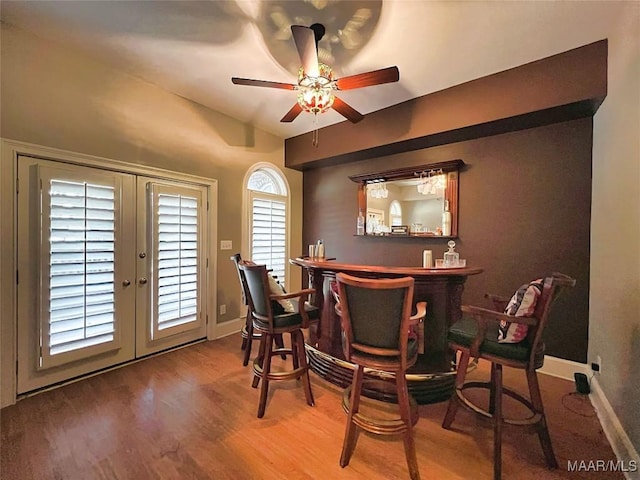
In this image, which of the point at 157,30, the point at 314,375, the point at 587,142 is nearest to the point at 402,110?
the point at 587,142

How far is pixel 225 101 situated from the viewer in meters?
3.50

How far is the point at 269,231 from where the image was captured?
4.54 metres

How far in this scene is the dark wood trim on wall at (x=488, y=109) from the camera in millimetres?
Result: 2396

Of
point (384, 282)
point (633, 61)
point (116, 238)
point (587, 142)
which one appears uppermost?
point (633, 61)

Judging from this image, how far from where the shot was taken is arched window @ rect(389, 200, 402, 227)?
3903mm

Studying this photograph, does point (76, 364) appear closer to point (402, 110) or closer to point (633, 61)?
point (402, 110)

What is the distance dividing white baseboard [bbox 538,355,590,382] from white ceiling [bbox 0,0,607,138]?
2902mm

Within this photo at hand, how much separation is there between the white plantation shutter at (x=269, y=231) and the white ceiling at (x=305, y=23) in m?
1.81

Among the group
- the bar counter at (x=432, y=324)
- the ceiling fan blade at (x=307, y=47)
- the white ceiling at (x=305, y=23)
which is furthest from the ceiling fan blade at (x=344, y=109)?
the bar counter at (x=432, y=324)

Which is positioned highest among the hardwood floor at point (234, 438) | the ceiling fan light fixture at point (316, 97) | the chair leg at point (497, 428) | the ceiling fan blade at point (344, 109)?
the ceiling fan blade at point (344, 109)

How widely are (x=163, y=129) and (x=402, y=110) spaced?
2849mm

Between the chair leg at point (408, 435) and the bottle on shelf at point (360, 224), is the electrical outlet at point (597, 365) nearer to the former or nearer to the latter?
the chair leg at point (408, 435)

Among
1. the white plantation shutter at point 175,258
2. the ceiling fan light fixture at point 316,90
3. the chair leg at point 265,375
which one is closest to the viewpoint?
the chair leg at point 265,375

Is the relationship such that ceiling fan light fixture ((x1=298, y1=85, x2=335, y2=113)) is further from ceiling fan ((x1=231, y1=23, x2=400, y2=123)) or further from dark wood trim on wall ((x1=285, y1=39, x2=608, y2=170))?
dark wood trim on wall ((x1=285, y1=39, x2=608, y2=170))
